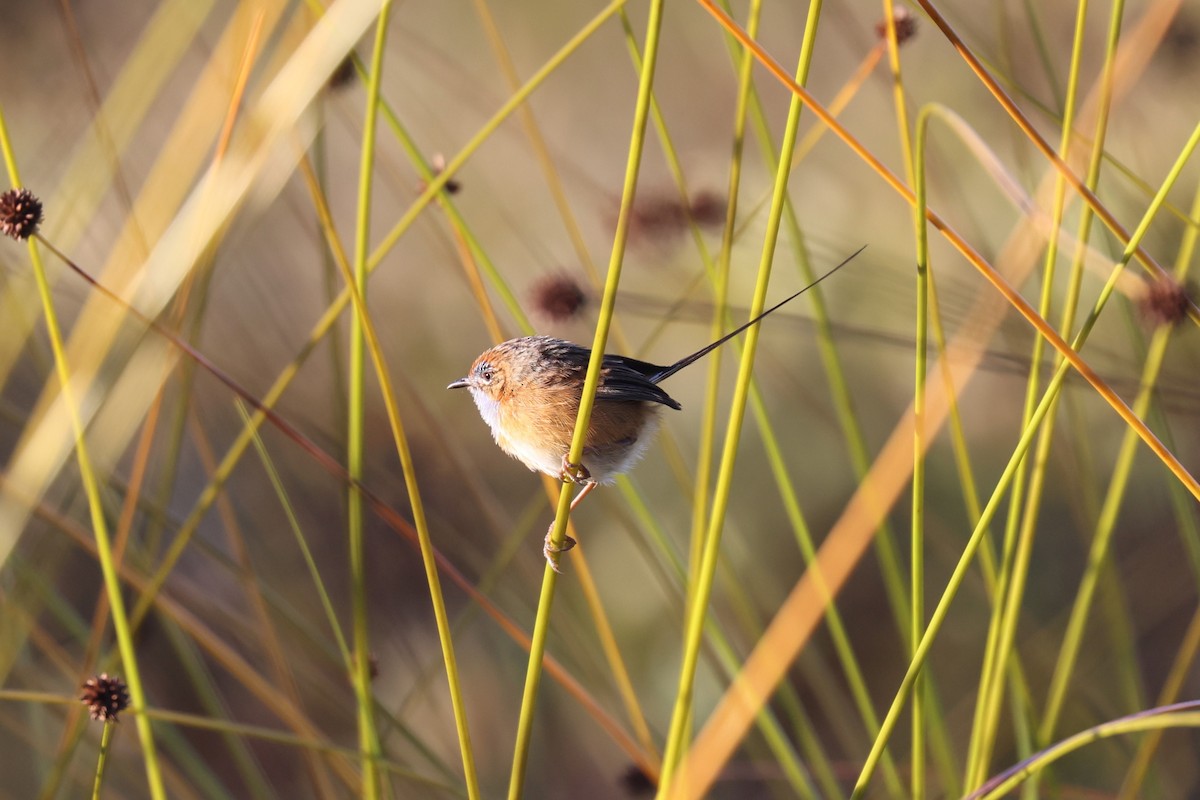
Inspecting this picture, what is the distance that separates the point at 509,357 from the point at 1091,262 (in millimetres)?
1532

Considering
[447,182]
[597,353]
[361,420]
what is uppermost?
[447,182]

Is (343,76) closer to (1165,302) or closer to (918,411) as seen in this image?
(918,411)

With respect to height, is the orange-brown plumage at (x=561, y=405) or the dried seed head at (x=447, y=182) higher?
the dried seed head at (x=447, y=182)

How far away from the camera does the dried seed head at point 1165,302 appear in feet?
6.79

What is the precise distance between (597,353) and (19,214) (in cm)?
113

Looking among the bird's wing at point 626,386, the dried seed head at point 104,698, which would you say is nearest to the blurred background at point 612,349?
the bird's wing at point 626,386

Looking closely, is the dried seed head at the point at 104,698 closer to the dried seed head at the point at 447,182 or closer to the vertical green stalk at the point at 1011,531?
the dried seed head at the point at 447,182

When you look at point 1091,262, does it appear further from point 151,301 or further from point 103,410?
point 103,410

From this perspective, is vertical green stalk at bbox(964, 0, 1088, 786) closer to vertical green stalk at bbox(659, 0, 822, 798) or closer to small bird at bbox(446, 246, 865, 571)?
vertical green stalk at bbox(659, 0, 822, 798)

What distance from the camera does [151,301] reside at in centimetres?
199

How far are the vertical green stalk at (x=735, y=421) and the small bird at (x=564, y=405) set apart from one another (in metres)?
0.84

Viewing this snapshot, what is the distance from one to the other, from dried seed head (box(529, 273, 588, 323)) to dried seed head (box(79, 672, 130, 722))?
145 cm

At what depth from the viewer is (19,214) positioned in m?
1.90

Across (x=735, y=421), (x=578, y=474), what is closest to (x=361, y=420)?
(x=578, y=474)
